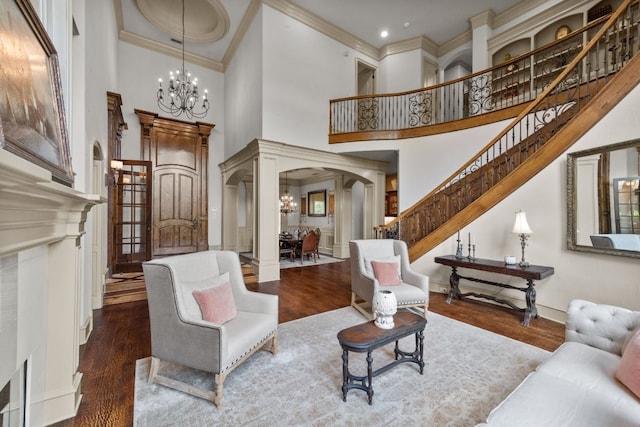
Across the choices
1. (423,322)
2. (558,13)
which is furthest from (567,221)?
(558,13)

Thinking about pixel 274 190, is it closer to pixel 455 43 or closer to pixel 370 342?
pixel 370 342

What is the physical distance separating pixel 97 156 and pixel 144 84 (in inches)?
171

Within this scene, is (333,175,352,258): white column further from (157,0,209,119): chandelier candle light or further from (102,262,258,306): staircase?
(102,262,258,306): staircase

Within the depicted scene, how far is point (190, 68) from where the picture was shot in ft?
25.3

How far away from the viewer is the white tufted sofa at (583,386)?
4.31 ft

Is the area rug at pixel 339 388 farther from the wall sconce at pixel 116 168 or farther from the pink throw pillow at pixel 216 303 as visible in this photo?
the wall sconce at pixel 116 168

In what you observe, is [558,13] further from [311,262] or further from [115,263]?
[115,263]

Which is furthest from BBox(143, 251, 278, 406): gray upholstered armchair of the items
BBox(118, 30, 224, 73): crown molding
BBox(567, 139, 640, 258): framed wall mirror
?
BBox(118, 30, 224, 73): crown molding

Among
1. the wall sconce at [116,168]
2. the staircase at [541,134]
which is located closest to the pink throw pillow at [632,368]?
the staircase at [541,134]

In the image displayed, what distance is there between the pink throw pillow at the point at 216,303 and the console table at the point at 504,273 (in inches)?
128

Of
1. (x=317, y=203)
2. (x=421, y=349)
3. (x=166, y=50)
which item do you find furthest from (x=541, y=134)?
(x=166, y=50)

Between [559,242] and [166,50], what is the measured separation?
366 inches

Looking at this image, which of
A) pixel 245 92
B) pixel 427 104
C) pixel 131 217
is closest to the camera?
pixel 131 217

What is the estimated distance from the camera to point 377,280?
3.68 metres
